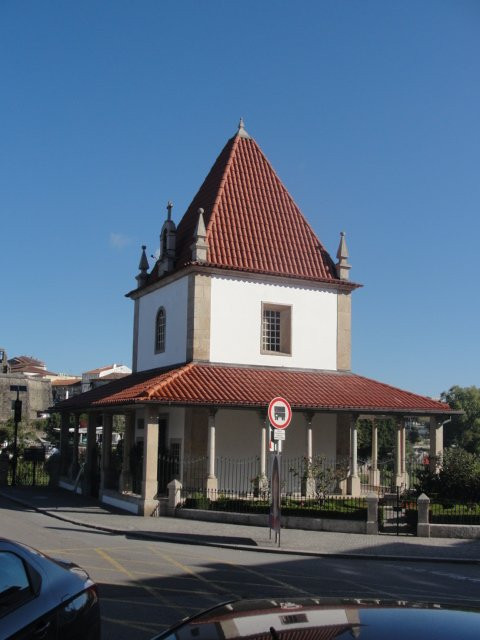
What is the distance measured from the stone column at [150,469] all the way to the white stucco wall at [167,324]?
15.1 ft

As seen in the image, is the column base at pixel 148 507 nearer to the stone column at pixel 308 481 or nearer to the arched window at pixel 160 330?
the stone column at pixel 308 481

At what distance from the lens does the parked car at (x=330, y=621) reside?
3.21 metres

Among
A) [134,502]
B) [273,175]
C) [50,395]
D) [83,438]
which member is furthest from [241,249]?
[50,395]

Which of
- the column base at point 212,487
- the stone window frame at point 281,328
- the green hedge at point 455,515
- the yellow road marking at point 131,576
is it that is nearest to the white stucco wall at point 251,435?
the stone window frame at point 281,328

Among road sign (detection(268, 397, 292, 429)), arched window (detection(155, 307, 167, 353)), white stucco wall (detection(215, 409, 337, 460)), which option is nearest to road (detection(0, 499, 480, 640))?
road sign (detection(268, 397, 292, 429))

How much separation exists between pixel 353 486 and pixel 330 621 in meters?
22.0

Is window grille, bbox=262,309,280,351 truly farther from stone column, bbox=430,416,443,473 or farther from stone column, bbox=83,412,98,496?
stone column, bbox=83,412,98,496

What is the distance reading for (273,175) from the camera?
30641 millimetres

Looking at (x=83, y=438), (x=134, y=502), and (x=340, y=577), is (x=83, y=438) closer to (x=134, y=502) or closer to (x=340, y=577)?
(x=134, y=502)

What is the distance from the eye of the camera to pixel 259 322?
87.2 feet

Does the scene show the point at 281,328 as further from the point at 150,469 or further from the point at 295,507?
the point at 295,507

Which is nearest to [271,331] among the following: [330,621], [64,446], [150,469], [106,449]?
[106,449]

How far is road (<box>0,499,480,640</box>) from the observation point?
387 inches

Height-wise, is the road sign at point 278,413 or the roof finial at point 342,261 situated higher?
the roof finial at point 342,261
